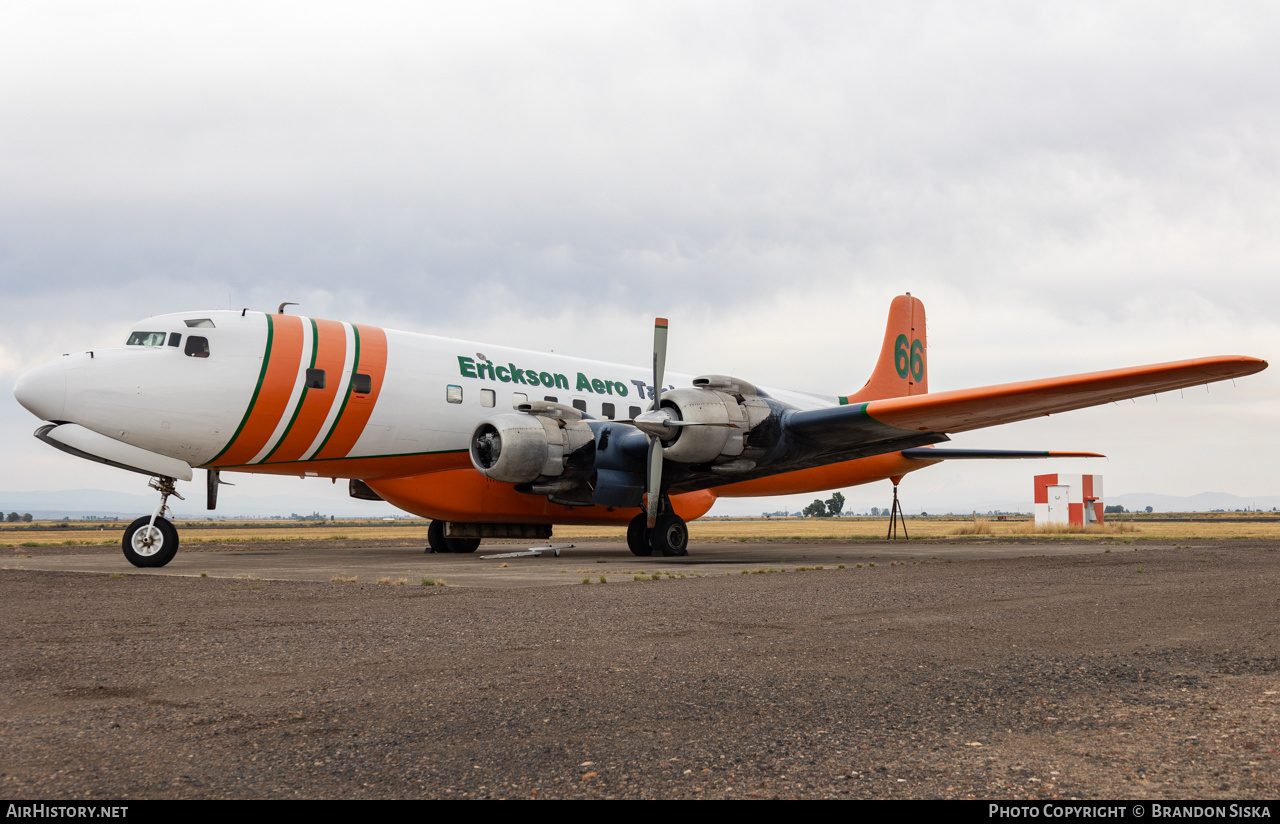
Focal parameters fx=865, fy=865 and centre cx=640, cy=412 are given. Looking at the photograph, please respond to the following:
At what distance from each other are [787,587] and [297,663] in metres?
6.60

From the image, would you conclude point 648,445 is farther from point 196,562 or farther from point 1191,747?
point 1191,747

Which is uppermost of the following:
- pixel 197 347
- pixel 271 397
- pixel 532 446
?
pixel 197 347

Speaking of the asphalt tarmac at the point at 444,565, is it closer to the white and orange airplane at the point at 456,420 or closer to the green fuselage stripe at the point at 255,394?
the white and orange airplane at the point at 456,420

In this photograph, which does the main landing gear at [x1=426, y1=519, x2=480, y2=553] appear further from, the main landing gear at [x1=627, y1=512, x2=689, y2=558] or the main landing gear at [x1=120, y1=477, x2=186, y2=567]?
the main landing gear at [x1=120, y1=477, x2=186, y2=567]

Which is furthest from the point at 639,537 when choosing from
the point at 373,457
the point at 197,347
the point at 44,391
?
the point at 44,391

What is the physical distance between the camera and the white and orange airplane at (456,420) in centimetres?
1430

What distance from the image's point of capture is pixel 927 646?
20.8ft

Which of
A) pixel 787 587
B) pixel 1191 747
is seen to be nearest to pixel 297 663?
pixel 1191 747

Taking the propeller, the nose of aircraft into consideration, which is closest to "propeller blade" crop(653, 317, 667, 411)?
the propeller

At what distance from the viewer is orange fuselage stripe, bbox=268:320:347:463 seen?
1583 centimetres

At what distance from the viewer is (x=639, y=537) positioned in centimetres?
1873

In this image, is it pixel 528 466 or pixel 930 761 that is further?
pixel 528 466

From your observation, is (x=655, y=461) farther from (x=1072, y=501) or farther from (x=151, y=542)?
(x=1072, y=501)

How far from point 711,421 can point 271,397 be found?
8.04 m
